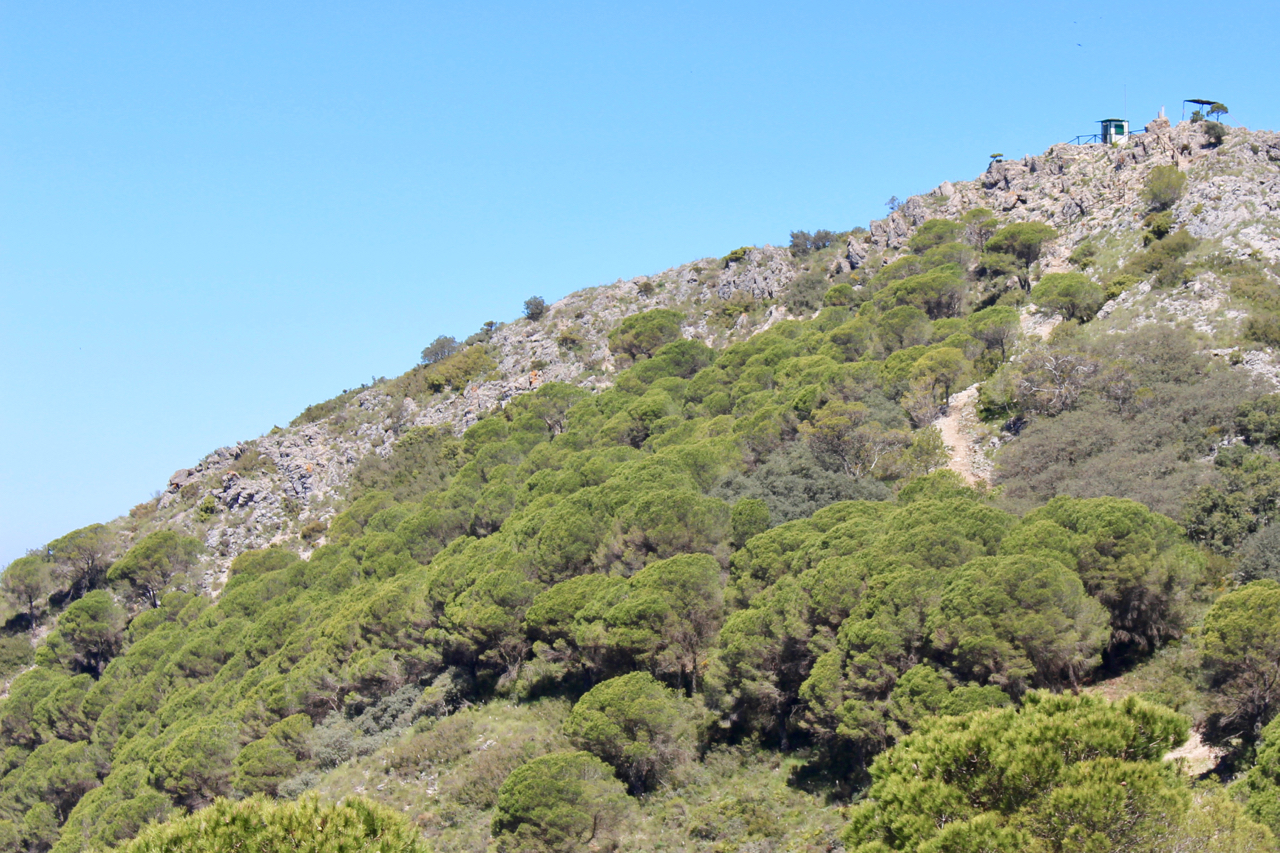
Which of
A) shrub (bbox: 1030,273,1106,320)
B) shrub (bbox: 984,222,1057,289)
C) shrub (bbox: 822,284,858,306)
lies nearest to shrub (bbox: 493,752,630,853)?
shrub (bbox: 1030,273,1106,320)

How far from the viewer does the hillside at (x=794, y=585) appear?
69.3ft

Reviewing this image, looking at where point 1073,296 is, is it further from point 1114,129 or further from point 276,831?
point 276,831

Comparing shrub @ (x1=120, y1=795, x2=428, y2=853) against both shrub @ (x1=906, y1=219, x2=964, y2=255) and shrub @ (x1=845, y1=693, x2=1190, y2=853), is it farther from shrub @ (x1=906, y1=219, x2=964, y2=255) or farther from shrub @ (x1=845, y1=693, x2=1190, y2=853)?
shrub @ (x1=906, y1=219, x2=964, y2=255)

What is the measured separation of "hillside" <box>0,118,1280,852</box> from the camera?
69.3 feet

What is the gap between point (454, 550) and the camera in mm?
44594

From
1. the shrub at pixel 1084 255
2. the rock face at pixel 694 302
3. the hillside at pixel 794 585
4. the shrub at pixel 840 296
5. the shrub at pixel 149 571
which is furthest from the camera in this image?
the shrub at pixel 840 296

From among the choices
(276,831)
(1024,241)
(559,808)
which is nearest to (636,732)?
(559,808)

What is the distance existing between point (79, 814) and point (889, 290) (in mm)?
46688

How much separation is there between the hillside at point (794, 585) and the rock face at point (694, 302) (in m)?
0.43

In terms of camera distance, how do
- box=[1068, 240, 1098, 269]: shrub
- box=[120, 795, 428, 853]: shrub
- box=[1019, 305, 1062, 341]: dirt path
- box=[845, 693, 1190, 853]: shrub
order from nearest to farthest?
1. box=[120, 795, 428, 853]: shrub
2. box=[845, 693, 1190, 853]: shrub
3. box=[1019, 305, 1062, 341]: dirt path
4. box=[1068, 240, 1098, 269]: shrub

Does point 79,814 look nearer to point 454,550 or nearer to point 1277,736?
point 454,550

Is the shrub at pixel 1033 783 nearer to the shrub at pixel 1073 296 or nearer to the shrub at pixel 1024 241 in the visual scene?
the shrub at pixel 1073 296

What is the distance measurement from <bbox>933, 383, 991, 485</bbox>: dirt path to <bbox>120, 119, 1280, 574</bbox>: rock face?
→ 8408mm

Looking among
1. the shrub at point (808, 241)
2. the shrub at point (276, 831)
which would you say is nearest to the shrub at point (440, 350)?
the shrub at point (808, 241)
